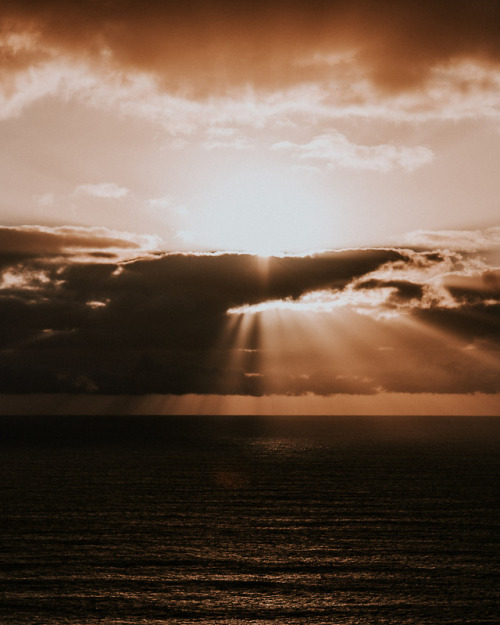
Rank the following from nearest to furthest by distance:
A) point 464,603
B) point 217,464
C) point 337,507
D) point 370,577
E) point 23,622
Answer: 1. point 23,622
2. point 464,603
3. point 370,577
4. point 337,507
5. point 217,464

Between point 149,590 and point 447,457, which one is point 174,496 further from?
point 447,457

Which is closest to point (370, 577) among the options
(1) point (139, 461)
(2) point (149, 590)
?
(2) point (149, 590)

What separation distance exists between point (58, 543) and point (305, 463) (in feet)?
359

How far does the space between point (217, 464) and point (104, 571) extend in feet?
369

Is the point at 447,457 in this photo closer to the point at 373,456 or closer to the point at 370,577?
the point at 373,456

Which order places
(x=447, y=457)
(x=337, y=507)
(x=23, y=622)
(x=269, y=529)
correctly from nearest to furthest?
(x=23, y=622), (x=269, y=529), (x=337, y=507), (x=447, y=457)

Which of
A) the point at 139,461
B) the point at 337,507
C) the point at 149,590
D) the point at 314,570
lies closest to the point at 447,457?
the point at 139,461

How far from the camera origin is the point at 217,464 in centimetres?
17600

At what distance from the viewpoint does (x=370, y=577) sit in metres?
63.7

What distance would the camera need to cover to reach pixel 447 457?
197 m

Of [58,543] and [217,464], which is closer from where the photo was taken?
[58,543]

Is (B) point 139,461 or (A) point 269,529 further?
(B) point 139,461

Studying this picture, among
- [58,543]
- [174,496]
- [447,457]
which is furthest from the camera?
[447,457]

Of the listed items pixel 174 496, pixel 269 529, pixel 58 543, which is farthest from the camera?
pixel 174 496
